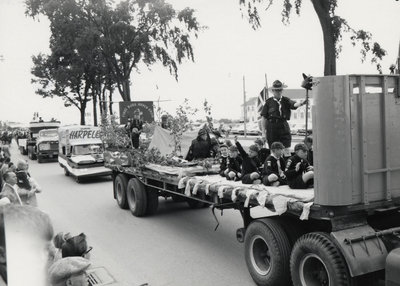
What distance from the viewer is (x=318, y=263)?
4371mm

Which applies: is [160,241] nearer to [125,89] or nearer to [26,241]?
[26,241]

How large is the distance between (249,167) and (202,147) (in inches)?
119

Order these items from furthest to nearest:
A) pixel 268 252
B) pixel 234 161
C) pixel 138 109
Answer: pixel 138 109, pixel 234 161, pixel 268 252

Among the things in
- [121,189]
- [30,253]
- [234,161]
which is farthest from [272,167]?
[121,189]

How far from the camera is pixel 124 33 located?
26125 mm

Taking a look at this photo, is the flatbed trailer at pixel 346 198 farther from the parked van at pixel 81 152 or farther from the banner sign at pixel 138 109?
the banner sign at pixel 138 109

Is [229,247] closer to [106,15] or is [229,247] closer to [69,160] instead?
[69,160]

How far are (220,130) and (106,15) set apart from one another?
1805 cm

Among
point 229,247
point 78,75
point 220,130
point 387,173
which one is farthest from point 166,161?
point 78,75

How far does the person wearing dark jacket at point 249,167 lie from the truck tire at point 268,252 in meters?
0.92

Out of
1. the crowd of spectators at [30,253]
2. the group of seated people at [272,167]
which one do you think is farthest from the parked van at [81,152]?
the crowd of spectators at [30,253]

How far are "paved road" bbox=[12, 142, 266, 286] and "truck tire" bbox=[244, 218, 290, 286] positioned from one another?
35 cm

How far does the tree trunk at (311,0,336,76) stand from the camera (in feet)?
43.0

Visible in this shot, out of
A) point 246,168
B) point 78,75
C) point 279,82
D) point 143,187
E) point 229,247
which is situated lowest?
point 229,247
